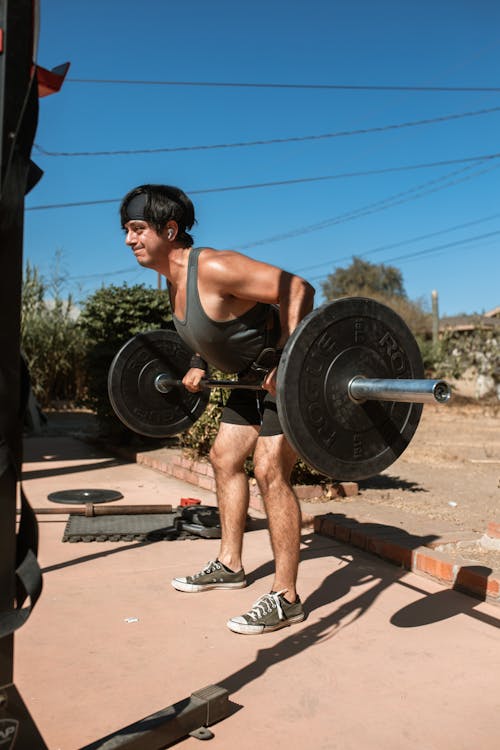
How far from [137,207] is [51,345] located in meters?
9.15

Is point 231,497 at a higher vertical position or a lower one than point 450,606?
higher

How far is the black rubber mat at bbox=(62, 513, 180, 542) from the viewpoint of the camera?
3.72 metres

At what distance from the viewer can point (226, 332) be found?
8.75 ft

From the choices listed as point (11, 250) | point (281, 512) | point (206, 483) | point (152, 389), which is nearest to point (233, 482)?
point (281, 512)

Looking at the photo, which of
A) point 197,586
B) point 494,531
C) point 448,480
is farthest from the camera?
point 448,480

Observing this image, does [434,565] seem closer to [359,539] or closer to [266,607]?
[359,539]

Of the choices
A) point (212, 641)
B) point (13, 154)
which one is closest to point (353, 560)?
point (212, 641)

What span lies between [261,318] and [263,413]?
39 cm

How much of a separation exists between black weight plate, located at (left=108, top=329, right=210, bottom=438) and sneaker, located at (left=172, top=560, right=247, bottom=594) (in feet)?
2.60

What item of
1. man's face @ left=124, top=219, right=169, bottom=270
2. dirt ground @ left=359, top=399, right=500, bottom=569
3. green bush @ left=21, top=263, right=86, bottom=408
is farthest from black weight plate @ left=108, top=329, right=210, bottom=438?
green bush @ left=21, top=263, right=86, bottom=408

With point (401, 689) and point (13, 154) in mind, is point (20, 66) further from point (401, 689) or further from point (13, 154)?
point (401, 689)

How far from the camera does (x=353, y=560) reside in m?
3.39

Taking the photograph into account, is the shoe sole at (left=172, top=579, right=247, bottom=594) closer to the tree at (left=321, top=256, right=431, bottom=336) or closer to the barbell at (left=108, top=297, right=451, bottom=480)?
the barbell at (left=108, top=297, right=451, bottom=480)

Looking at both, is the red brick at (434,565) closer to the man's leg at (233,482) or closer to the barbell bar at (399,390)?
the man's leg at (233,482)
